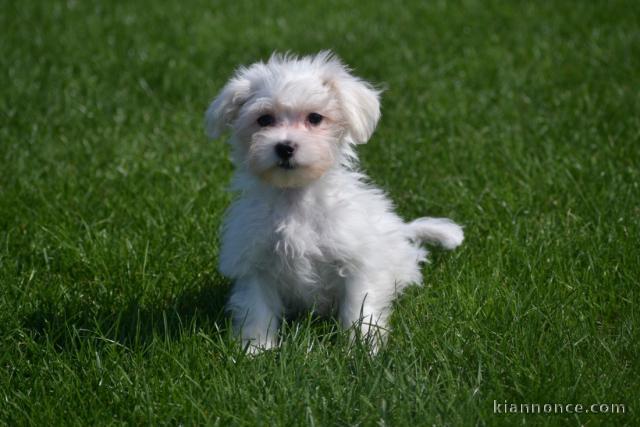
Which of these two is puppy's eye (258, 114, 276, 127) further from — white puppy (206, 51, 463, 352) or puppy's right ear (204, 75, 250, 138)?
puppy's right ear (204, 75, 250, 138)

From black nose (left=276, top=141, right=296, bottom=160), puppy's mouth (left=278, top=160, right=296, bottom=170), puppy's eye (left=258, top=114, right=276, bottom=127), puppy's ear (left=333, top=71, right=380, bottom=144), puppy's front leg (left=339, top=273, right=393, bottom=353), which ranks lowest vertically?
puppy's front leg (left=339, top=273, right=393, bottom=353)

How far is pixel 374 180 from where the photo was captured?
551cm

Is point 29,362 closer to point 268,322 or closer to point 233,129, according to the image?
point 268,322

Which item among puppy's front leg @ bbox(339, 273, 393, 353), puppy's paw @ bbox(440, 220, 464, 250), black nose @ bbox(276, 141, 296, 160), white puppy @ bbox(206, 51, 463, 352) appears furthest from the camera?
puppy's paw @ bbox(440, 220, 464, 250)

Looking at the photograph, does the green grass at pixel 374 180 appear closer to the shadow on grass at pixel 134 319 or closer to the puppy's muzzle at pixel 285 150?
the shadow on grass at pixel 134 319

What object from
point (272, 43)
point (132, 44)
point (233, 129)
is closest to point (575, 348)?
point (233, 129)

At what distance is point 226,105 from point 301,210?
1.98 ft

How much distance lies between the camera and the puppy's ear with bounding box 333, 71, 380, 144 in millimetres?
3691

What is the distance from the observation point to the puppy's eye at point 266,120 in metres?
3.69

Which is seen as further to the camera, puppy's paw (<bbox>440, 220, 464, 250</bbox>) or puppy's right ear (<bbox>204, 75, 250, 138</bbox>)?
puppy's paw (<bbox>440, 220, 464, 250</bbox>)

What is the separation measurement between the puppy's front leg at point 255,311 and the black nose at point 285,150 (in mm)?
619

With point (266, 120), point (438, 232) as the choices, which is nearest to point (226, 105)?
point (266, 120)

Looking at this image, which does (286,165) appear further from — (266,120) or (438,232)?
(438,232)

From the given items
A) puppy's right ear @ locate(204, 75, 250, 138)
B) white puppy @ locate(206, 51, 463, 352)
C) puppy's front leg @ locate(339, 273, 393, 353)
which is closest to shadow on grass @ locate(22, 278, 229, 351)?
white puppy @ locate(206, 51, 463, 352)
